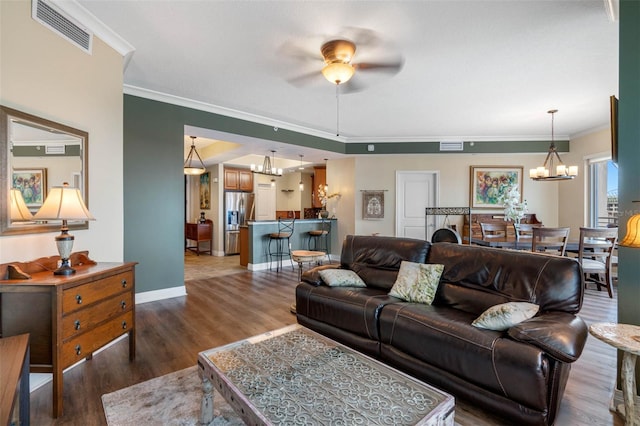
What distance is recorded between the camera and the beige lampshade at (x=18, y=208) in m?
2.01

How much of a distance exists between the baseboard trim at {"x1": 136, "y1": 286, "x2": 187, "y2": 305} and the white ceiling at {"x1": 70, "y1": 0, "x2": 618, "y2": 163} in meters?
2.50

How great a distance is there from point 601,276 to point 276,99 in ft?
20.5

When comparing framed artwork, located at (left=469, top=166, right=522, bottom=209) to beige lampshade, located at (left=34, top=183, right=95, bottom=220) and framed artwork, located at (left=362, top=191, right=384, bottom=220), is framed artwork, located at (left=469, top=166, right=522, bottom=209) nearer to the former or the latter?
framed artwork, located at (left=362, top=191, right=384, bottom=220)

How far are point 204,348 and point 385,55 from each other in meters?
3.44

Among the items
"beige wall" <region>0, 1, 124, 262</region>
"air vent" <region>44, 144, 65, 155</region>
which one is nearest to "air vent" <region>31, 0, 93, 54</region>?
"beige wall" <region>0, 1, 124, 262</region>

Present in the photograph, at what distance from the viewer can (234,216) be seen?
8.40 metres

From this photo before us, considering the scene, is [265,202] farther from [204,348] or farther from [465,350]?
[465,350]

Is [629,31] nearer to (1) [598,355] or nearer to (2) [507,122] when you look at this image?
(1) [598,355]

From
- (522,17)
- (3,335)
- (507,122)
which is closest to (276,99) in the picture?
(522,17)

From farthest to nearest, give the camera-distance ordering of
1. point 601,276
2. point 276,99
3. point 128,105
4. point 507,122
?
point 507,122
point 601,276
point 276,99
point 128,105

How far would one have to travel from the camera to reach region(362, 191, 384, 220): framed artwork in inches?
283

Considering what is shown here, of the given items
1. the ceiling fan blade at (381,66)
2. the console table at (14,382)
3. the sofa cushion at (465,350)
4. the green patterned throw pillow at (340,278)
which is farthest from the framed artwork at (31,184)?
the ceiling fan blade at (381,66)

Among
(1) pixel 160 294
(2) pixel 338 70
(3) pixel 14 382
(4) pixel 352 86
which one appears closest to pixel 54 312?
(3) pixel 14 382

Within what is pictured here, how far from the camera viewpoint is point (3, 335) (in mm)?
1906
